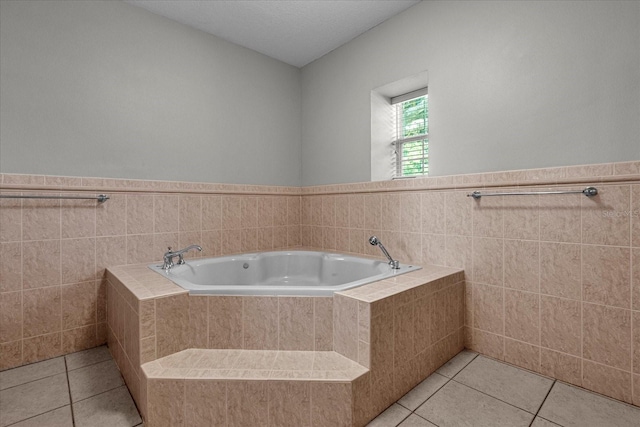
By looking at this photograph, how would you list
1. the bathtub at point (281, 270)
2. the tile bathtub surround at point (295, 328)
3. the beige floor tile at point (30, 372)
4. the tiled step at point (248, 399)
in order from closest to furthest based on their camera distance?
the tiled step at point (248, 399) → the tile bathtub surround at point (295, 328) → the beige floor tile at point (30, 372) → the bathtub at point (281, 270)

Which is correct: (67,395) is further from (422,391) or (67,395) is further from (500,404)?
(500,404)

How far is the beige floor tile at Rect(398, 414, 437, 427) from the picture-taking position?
1.26m

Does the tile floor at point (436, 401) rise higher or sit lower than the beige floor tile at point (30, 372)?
lower

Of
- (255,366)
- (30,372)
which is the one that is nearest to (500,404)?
(255,366)

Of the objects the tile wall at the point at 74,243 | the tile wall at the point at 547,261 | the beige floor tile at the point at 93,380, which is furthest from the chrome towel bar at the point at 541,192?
the beige floor tile at the point at 93,380

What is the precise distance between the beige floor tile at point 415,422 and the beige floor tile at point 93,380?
4.51 feet

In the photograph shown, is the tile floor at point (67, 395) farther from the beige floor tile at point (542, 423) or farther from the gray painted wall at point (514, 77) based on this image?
the gray painted wall at point (514, 77)

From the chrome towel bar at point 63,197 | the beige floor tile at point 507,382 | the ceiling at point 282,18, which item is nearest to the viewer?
the beige floor tile at point 507,382

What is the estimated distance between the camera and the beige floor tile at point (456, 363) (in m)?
1.65

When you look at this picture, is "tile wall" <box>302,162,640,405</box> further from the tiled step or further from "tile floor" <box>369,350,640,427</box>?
the tiled step

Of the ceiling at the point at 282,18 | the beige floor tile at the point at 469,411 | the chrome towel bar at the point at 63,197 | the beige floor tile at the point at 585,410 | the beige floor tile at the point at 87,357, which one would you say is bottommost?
the beige floor tile at the point at 585,410

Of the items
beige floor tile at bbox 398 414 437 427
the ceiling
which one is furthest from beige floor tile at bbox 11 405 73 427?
the ceiling

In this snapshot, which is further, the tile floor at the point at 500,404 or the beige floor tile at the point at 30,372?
the beige floor tile at the point at 30,372

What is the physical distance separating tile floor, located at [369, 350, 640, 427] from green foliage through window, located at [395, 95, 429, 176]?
4.71 ft
